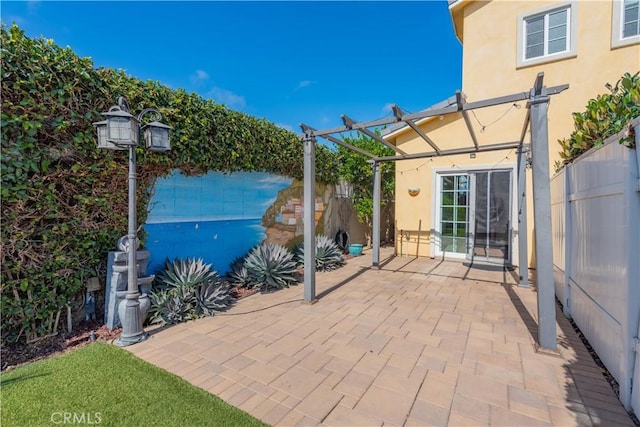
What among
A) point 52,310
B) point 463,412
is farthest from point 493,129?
point 52,310

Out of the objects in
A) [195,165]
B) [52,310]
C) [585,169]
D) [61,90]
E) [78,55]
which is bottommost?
[52,310]

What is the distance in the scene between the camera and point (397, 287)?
19.0ft

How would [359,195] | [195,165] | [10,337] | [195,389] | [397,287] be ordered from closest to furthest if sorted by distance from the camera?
[195,389] < [10,337] < [195,165] < [397,287] < [359,195]

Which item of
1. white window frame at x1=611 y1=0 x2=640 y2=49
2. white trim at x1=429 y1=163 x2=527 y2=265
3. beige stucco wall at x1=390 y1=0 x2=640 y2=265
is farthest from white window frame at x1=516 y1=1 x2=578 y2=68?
white trim at x1=429 y1=163 x2=527 y2=265

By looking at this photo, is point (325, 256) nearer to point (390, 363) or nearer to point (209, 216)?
point (209, 216)

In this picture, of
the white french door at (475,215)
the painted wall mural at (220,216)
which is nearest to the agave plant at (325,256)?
the painted wall mural at (220,216)

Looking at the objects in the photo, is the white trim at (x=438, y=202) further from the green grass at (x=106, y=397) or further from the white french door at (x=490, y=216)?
the green grass at (x=106, y=397)

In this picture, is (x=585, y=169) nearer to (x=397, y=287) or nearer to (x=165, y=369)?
(x=397, y=287)

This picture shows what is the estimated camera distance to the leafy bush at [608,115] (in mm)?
2987

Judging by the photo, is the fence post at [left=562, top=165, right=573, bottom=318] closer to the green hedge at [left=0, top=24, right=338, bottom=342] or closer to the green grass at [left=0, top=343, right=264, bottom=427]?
the green grass at [left=0, top=343, right=264, bottom=427]

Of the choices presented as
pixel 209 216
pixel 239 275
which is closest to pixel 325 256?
A: pixel 239 275

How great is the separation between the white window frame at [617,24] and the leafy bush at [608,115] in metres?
3.97

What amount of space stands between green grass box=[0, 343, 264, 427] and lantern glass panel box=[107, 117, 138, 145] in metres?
2.42

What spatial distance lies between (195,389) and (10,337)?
8.61ft
